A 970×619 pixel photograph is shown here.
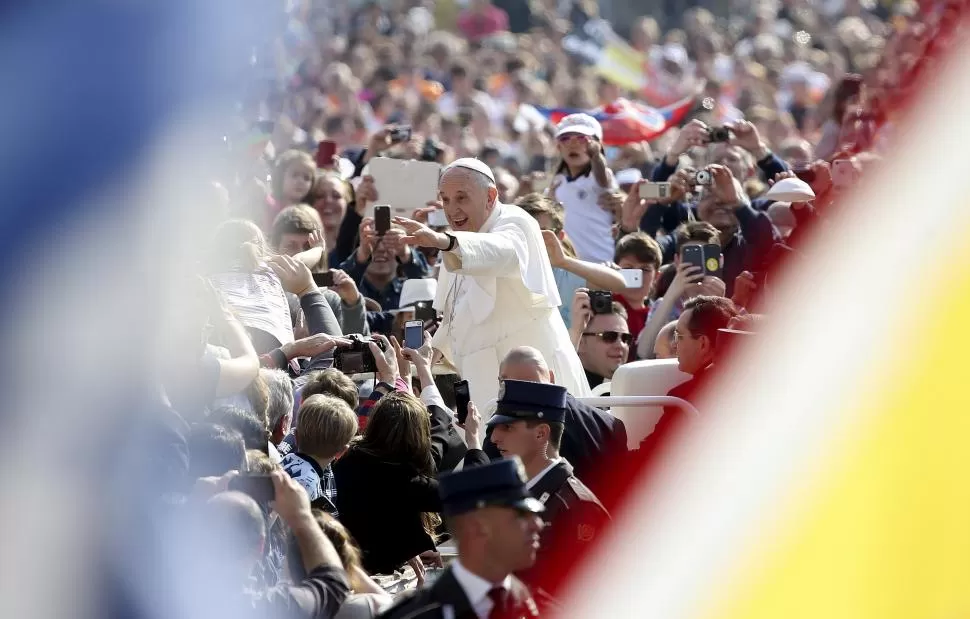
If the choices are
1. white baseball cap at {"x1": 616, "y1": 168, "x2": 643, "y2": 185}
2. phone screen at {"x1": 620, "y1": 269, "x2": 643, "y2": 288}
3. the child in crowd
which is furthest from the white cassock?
white baseball cap at {"x1": 616, "y1": 168, "x2": 643, "y2": 185}

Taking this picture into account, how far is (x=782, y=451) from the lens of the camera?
5.19 meters

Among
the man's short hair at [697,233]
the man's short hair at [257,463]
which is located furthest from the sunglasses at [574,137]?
the man's short hair at [257,463]

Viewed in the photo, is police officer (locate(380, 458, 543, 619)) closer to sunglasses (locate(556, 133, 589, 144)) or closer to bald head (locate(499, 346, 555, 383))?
bald head (locate(499, 346, 555, 383))

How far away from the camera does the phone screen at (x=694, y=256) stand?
8516mm

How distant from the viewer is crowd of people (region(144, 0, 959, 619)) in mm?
4590

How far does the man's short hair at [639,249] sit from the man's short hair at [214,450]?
4.17m

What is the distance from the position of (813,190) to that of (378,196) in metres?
2.49

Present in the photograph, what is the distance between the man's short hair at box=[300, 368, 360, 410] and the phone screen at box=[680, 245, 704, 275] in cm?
247

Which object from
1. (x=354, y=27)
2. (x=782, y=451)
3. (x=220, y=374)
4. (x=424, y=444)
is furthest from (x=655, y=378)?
(x=354, y=27)

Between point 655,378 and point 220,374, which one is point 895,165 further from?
point 220,374

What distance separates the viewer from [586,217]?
406 inches

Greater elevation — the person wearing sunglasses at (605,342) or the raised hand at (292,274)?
the raised hand at (292,274)

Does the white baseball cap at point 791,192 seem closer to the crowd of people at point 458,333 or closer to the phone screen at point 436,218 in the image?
the crowd of people at point 458,333

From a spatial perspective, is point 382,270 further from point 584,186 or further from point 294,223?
point 584,186
